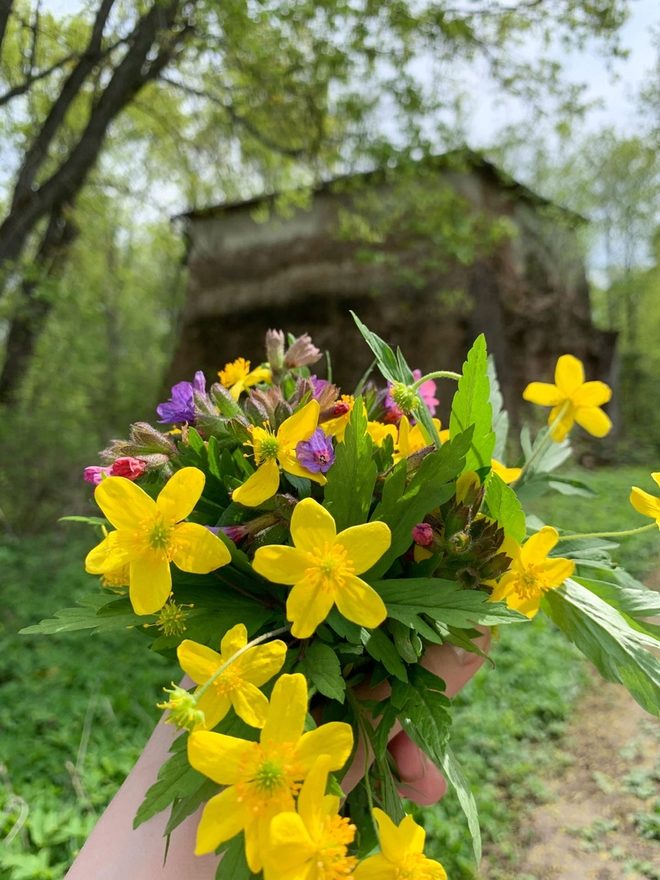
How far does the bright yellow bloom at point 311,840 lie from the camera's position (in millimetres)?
643

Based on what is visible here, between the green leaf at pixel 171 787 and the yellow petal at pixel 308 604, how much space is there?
20 centimetres

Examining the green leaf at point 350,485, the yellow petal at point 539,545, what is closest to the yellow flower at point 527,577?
the yellow petal at point 539,545

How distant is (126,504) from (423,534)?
41cm

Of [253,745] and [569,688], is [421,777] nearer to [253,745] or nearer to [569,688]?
[253,745]

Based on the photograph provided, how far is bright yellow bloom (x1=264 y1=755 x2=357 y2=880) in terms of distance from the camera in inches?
25.3

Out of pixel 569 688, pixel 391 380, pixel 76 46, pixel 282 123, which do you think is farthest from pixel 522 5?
pixel 391 380

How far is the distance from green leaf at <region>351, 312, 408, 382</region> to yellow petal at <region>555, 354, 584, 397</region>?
29 centimetres

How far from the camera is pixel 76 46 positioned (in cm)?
441

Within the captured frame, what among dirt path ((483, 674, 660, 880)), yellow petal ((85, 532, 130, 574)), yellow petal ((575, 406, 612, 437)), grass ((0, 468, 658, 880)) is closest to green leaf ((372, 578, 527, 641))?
yellow petal ((85, 532, 130, 574))

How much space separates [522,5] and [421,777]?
17.7ft

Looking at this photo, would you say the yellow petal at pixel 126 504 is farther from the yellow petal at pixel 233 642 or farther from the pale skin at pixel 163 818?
the pale skin at pixel 163 818

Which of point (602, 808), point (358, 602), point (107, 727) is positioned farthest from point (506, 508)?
point (107, 727)

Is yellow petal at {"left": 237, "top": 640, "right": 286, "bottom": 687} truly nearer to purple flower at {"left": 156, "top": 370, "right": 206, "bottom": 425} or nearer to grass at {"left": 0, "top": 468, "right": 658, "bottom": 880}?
purple flower at {"left": 156, "top": 370, "right": 206, "bottom": 425}

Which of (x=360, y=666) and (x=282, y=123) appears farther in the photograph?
(x=282, y=123)
